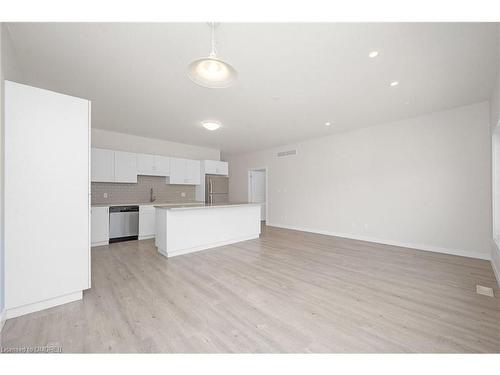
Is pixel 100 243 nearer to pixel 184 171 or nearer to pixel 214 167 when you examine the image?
pixel 184 171

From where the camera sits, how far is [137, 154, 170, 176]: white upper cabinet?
5484mm

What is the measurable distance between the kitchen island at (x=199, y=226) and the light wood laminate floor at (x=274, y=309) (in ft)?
1.20

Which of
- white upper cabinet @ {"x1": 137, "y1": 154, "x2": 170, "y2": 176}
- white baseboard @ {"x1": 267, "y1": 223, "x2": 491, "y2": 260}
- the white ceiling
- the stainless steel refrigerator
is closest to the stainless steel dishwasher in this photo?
white upper cabinet @ {"x1": 137, "y1": 154, "x2": 170, "y2": 176}

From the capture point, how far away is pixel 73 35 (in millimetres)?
1949

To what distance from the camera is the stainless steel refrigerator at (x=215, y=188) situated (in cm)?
676

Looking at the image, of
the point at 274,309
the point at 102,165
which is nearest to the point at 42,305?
the point at 274,309

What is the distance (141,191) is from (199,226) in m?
2.73

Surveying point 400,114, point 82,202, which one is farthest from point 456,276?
point 82,202

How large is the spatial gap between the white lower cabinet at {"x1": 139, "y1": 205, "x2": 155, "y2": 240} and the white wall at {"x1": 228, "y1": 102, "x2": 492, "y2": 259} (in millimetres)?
4185

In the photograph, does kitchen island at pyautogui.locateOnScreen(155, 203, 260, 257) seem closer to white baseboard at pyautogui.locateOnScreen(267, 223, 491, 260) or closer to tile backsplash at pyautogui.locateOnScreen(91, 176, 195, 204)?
tile backsplash at pyautogui.locateOnScreen(91, 176, 195, 204)

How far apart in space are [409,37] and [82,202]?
3.72 metres

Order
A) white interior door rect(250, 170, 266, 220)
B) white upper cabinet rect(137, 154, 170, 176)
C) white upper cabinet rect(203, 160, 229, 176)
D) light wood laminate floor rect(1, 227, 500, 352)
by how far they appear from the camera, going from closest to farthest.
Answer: light wood laminate floor rect(1, 227, 500, 352) → white upper cabinet rect(137, 154, 170, 176) → white upper cabinet rect(203, 160, 229, 176) → white interior door rect(250, 170, 266, 220)
